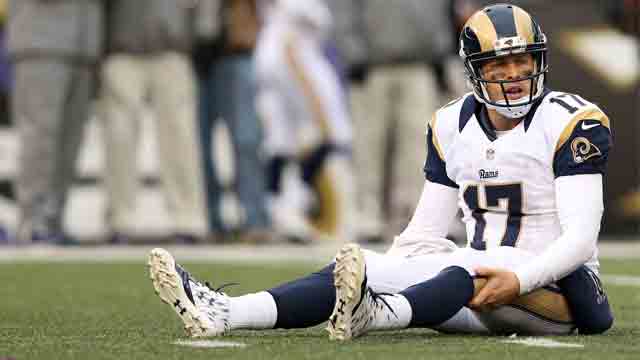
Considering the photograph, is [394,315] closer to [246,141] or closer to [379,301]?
[379,301]

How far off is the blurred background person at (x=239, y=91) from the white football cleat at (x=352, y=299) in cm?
631

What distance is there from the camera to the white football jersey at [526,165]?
15.6 ft

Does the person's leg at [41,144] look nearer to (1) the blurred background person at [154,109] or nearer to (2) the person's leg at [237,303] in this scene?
(1) the blurred background person at [154,109]

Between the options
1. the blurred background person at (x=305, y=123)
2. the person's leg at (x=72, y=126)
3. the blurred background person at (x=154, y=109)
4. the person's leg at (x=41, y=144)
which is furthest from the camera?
the blurred background person at (x=305, y=123)

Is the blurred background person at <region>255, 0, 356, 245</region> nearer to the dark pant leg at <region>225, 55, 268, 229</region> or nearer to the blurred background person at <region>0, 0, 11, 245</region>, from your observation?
the dark pant leg at <region>225, 55, 268, 229</region>

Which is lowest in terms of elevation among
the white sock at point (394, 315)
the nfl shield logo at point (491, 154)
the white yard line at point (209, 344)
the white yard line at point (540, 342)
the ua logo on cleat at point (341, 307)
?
the white yard line at point (540, 342)

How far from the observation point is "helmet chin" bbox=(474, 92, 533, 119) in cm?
481

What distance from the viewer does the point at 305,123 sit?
463 inches

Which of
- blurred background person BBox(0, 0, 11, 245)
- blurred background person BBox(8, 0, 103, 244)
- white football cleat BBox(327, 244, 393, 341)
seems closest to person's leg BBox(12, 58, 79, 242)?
blurred background person BBox(8, 0, 103, 244)

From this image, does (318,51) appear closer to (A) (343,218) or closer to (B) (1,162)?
(A) (343,218)

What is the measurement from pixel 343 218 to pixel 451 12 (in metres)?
1.49

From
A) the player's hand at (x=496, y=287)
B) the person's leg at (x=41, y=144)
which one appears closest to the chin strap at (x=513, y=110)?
the player's hand at (x=496, y=287)

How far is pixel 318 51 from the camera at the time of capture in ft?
38.1

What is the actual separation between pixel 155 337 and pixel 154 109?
6.07 m
